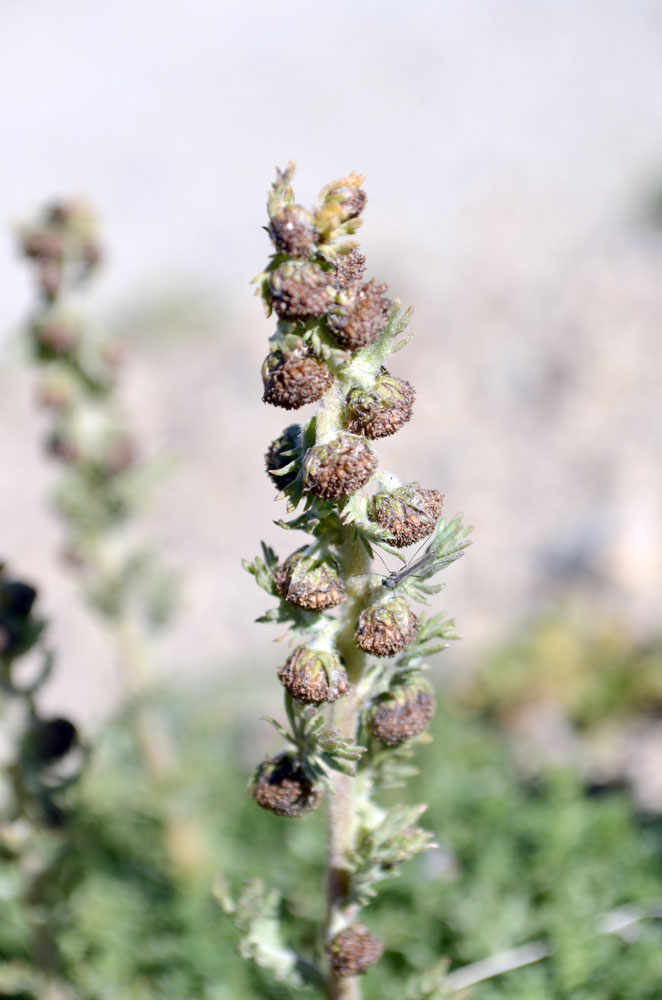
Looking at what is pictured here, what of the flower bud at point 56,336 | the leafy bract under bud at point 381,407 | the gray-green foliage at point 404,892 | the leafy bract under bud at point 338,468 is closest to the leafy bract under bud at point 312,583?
the leafy bract under bud at point 338,468

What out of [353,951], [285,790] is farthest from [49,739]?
[353,951]

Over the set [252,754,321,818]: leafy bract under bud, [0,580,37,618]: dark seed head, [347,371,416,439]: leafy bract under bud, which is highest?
[0,580,37,618]: dark seed head

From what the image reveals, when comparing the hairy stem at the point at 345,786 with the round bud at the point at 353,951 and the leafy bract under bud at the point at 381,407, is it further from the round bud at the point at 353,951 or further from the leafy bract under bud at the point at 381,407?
the leafy bract under bud at the point at 381,407

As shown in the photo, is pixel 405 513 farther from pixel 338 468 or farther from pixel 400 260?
pixel 400 260

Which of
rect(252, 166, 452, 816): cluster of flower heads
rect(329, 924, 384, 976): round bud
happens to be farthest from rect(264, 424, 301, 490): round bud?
rect(329, 924, 384, 976): round bud

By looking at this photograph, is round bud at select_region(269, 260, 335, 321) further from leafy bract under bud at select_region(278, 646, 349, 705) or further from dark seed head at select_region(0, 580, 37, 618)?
dark seed head at select_region(0, 580, 37, 618)

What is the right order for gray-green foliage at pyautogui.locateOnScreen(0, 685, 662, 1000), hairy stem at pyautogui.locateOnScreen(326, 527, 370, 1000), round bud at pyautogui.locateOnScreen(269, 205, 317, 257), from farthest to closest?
1. gray-green foliage at pyautogui.locateOnScreen(0, 685, 662, 1000)
2. hairy stem at pyautogui.locateOnScreen(326, 527, 370, 1000)
3. round bud at pyautogui.locateOnScreen(269, 205, 317, 257)

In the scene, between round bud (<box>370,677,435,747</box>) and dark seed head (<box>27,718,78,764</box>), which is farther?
dark seed head (<box>27,718,78,764</box>)

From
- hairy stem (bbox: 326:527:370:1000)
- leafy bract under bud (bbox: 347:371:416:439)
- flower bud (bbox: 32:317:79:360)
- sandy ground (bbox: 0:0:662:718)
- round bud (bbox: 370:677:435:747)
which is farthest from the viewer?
sandy ground (bbox: 0:0:662:718)
